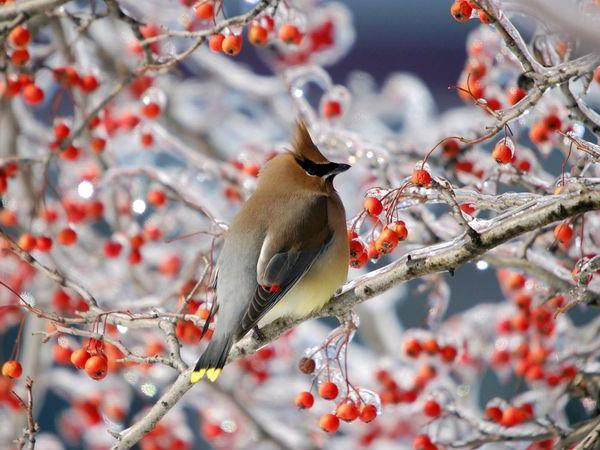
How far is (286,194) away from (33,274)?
5.52ft

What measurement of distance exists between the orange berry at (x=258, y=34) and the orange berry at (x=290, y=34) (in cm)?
15

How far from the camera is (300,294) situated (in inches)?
105

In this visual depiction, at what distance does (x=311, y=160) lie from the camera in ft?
9.71

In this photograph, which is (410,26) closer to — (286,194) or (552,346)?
(552,346)

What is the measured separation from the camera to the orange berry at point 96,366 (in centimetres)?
234

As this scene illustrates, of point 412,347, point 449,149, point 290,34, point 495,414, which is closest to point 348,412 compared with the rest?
point 495,414

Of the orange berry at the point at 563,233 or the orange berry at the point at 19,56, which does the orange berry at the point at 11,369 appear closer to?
the orange berry at the point at 19,56

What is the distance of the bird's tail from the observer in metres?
2.25

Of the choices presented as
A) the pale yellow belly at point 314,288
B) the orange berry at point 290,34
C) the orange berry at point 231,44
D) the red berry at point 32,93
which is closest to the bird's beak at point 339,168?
the pale yellow belly at point 314,288

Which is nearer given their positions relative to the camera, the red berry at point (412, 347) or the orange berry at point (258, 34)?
the orange berry at point (258, 34)

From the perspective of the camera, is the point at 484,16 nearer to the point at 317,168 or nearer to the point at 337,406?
the point at 317,168

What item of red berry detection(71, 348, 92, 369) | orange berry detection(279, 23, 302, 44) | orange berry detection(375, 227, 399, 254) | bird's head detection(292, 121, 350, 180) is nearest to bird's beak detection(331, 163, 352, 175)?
bird's head detection(292, 121, 350, 180)

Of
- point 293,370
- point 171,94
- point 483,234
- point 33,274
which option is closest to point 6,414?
point 33,274

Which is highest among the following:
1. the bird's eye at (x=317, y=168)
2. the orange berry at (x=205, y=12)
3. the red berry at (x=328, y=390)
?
the orange berry at (x=205, y=12)
